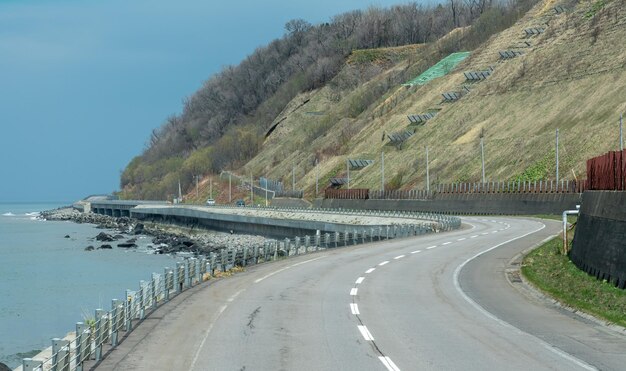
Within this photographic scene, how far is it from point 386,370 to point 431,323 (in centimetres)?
541

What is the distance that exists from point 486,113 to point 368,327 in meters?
98.1

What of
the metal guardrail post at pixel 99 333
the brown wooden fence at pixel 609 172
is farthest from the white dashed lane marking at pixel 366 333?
the brown wooden fence at pixel 609 172

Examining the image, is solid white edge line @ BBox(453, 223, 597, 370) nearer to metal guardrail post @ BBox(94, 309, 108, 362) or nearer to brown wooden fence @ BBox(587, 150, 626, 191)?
brown wooden fence @ BBox(587, 150, 626, 191)

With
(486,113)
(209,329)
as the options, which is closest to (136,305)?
(209,329)

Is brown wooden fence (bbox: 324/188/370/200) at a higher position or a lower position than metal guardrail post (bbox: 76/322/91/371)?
higher

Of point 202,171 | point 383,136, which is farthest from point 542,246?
point 202,171

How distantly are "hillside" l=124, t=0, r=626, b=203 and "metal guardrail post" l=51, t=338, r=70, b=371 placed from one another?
68412mm

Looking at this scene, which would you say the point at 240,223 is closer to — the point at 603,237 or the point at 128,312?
the point at 603,237

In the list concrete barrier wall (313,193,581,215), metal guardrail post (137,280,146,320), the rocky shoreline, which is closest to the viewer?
metal guardrail post (137,280,146,320)

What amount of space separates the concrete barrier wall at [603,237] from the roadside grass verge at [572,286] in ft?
0.94

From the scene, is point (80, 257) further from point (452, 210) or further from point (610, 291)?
point (610, 291)

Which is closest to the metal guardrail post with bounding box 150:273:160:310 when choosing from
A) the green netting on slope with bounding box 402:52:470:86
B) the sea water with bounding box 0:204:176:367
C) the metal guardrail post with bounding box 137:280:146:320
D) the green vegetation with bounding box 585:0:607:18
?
the metal guardrail post with bounding box 137:280:146:320

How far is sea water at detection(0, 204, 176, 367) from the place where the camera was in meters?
28.0

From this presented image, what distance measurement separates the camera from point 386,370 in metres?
12.8
